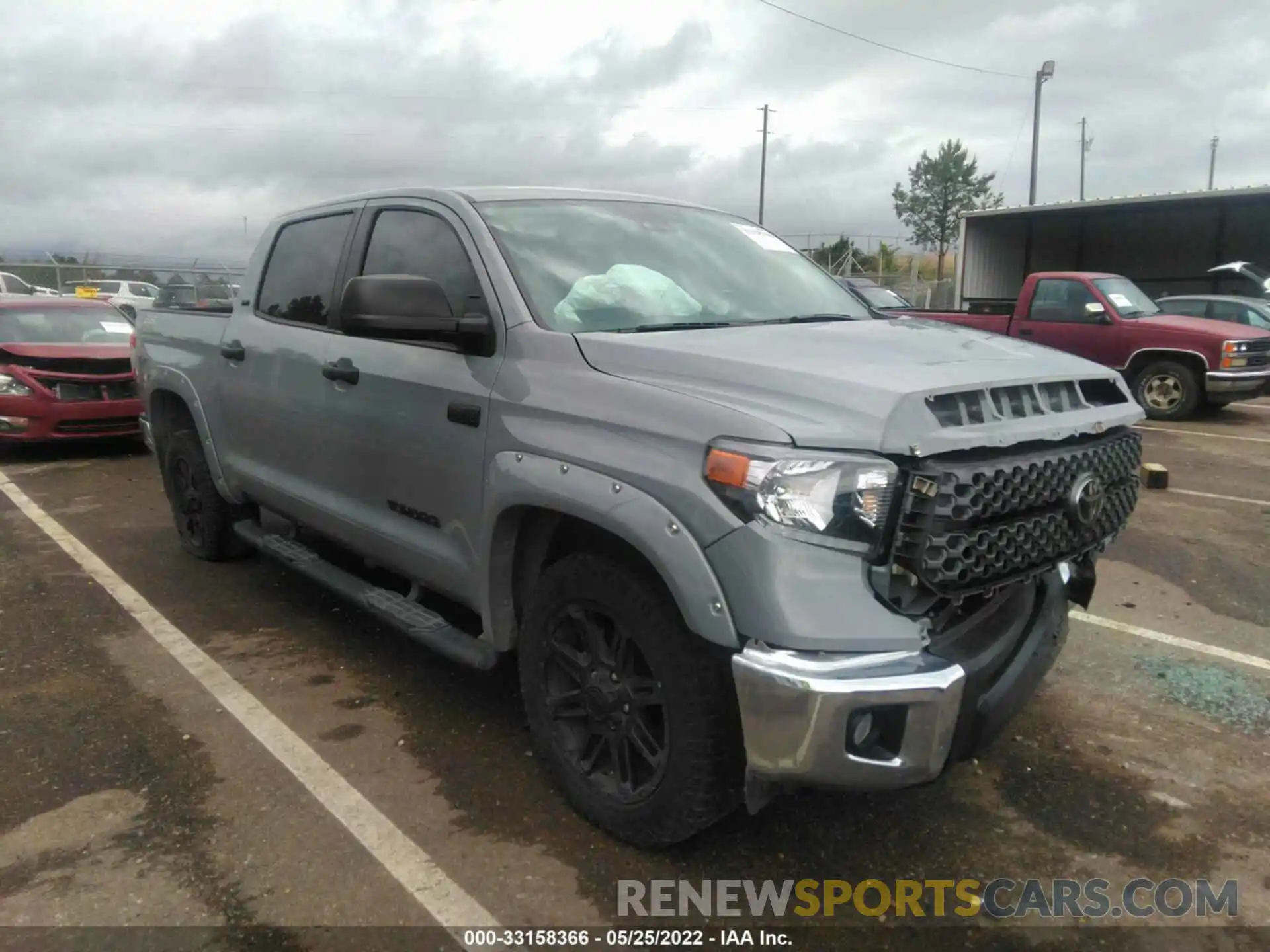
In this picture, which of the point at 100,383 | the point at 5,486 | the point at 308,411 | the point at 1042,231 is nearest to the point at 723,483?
the point at 308,411

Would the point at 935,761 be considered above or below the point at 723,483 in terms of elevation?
below

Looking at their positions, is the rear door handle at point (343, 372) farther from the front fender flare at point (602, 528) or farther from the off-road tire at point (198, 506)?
the off-road tire at point (198, 506)

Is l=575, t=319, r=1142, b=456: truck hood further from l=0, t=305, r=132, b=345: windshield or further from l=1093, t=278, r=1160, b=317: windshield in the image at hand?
l=1093, t=278, r=1160, b=317: windshield

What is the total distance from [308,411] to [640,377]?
1950mm

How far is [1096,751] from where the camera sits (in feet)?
11.7

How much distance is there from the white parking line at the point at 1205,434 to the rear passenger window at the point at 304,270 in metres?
9.28

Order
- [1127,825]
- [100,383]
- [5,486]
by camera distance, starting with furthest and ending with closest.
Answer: [100,383] → [5,486] → [1127,825]

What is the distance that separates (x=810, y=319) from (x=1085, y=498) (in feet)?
4.00

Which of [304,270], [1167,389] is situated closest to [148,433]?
[304,270]

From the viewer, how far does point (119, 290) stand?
27.1 metres

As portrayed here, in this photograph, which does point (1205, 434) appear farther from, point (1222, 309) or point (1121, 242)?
point (1121, 242)

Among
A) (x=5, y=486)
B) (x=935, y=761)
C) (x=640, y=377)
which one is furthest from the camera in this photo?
(x=5, y=486)

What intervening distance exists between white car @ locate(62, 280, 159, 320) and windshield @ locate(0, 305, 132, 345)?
629 inches

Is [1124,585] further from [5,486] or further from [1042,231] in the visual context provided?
[1042,231]
